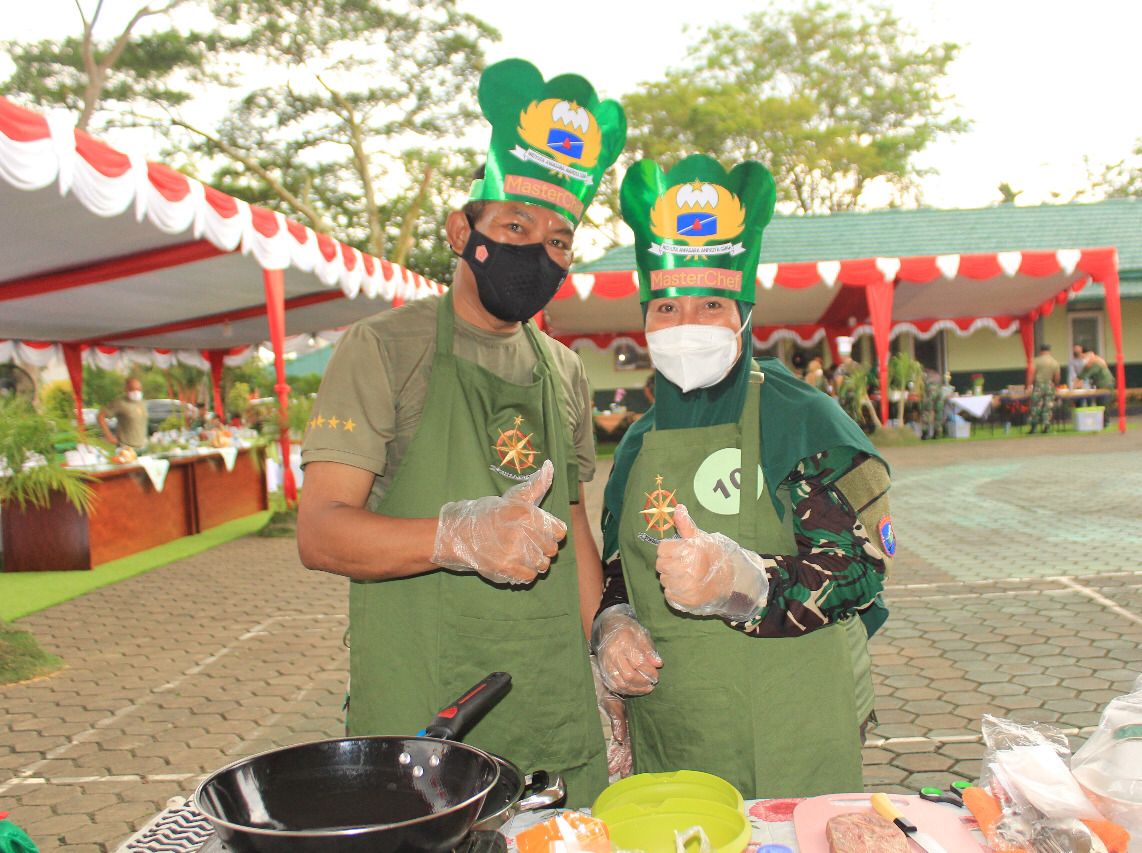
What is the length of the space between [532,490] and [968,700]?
12.3 ft

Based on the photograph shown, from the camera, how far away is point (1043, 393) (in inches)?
704

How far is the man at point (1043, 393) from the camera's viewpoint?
57.2 ft

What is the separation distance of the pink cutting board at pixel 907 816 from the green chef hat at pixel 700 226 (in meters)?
1.09

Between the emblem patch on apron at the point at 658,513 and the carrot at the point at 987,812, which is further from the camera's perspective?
the emblem patch on apron at the point at 658,513

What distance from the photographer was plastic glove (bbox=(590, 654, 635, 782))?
209 centimetres

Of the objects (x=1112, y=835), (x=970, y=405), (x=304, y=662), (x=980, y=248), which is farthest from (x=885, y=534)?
(x=980, y=248)

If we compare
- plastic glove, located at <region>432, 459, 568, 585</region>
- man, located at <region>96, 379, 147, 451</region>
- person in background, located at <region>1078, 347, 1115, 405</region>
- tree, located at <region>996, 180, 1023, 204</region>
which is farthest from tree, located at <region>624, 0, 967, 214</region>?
plastic glove, located at <region>432, 459, 568, 585</region>

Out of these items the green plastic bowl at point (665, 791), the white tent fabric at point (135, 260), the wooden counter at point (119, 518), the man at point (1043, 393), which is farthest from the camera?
the man at point (1043, 393)

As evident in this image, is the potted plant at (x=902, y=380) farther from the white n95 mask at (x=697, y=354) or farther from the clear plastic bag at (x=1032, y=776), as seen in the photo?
the clear plastic bag at (x=1032, y=776)

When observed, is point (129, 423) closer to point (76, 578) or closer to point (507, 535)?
point (76, 578)

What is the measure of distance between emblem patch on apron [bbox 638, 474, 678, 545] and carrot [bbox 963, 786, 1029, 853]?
A: 739 mm

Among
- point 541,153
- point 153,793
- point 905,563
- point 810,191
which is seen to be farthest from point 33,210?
point 810,191

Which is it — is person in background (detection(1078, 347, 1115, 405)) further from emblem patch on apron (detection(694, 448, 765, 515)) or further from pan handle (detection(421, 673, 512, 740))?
pan handle (detection(421, 673, 512, 740))

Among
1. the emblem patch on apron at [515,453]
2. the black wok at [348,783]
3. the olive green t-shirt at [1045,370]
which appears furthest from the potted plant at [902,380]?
the black wok at [348,783]
